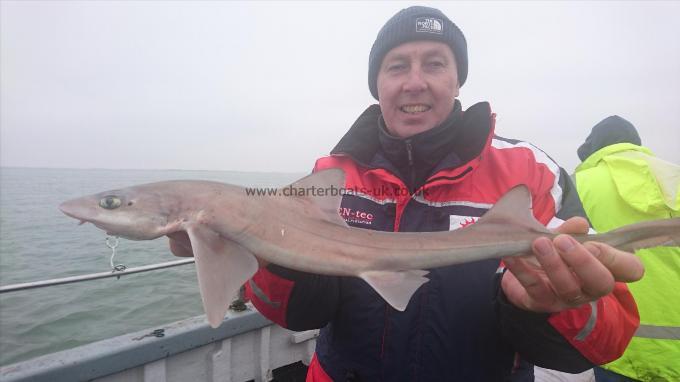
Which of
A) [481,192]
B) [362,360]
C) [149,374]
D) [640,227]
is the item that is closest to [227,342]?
[149,374]

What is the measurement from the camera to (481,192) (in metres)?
2.60

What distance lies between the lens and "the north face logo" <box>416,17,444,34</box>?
9.84 feet

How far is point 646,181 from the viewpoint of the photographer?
3.32 meters

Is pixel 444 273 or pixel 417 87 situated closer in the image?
pixel 444 273

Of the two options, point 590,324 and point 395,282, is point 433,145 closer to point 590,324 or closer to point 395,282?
point 395,282

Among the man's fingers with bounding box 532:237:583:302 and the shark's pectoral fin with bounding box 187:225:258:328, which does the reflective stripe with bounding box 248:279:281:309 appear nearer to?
the shark's pectoral fin with bounding box 187:225:258:328

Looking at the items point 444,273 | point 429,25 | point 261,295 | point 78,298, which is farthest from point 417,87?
point 78,298

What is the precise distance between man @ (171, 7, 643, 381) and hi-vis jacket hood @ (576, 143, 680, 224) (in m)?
1.36

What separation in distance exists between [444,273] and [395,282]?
0.59 meters

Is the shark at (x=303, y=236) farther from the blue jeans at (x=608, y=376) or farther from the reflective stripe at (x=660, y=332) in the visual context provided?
the blue jeans at (x=608, y=376)

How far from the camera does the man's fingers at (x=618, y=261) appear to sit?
1.77 meters

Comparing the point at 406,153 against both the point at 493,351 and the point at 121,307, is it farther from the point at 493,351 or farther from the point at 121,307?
the point at 121,307

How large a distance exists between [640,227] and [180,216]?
7.98ft

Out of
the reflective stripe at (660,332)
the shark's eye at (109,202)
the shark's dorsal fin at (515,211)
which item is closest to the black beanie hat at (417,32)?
the shark's dorsal fin at (515,211)
